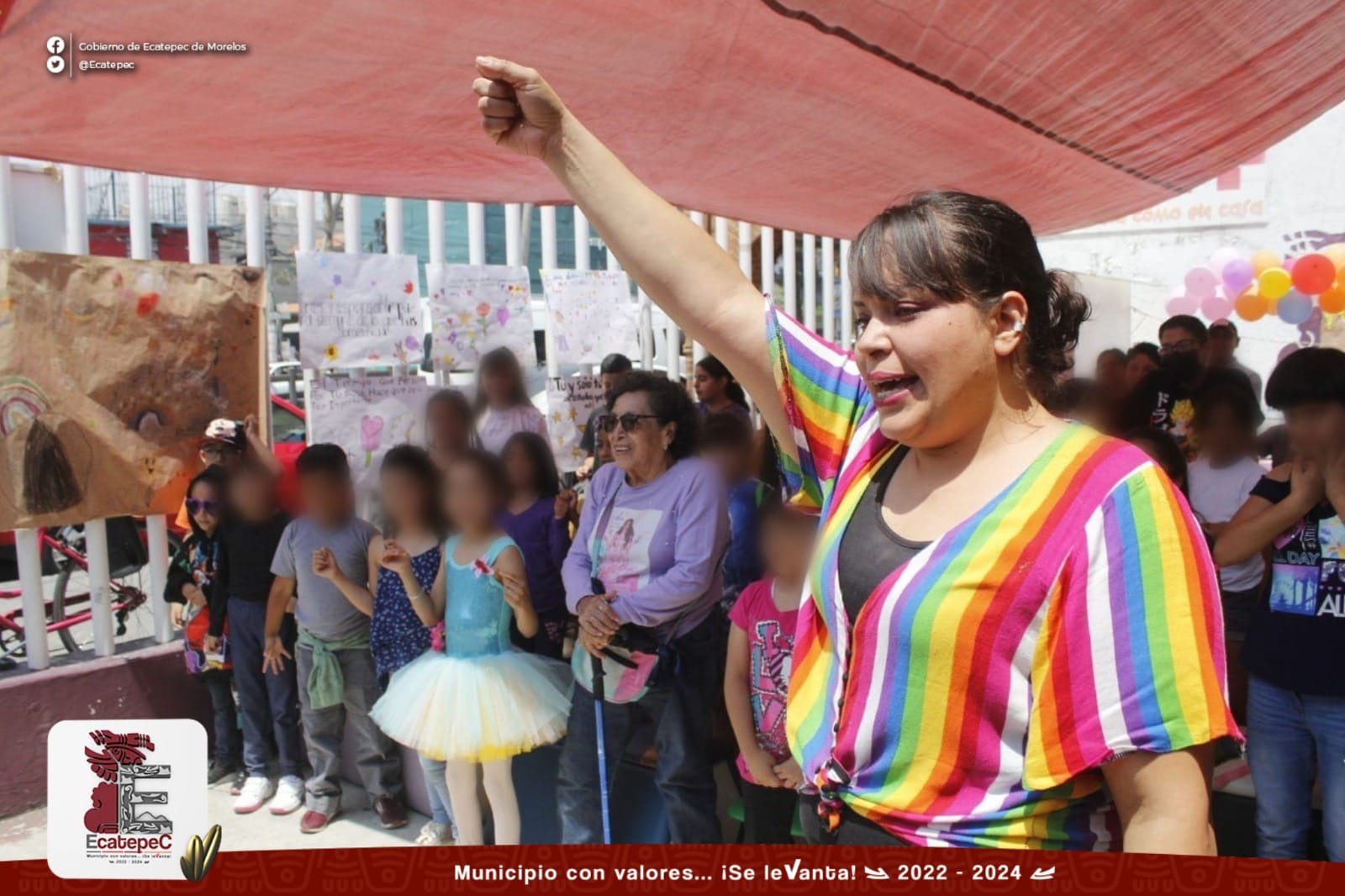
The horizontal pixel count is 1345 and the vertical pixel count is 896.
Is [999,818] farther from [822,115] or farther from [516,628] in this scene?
[516,628]

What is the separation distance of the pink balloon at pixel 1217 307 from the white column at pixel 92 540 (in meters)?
9.22

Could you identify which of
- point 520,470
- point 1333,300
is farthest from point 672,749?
point 1333,300

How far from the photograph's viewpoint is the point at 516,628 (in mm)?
3760

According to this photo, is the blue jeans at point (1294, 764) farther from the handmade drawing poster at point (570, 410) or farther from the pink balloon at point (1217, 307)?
the pink balloon at point (1217, 307)

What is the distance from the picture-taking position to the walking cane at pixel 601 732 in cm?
323

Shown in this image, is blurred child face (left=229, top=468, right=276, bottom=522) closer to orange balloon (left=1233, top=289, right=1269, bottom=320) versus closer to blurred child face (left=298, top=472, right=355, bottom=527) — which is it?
blurred child face (left=298, top=472, right=355, bottom=527)

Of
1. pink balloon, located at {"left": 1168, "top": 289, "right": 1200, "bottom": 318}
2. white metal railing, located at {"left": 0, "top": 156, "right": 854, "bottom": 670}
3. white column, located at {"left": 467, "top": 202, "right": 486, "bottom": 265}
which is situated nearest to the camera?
white metal railing, located at {"left": 0, "top": 156, "right": 854, "bottom": 670}

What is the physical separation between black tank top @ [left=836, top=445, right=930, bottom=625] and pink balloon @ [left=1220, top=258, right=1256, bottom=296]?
9405 mm

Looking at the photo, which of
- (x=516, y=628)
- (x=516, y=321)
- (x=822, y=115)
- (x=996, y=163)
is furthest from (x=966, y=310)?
(x=516, y=321)

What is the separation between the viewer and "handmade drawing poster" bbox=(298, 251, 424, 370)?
14.4ft

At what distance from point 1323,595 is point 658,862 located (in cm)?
187

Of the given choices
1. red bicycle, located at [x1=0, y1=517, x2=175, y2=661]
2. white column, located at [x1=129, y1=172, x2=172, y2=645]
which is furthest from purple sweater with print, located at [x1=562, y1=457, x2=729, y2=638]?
red bicycle, located at [x1=0, y1=517, x2=175, y2=661]

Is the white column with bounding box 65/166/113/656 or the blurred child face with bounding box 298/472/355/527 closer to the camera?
the blurred child face with bounding box 298/472/355/527

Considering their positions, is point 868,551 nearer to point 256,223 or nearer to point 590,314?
point 256,223
